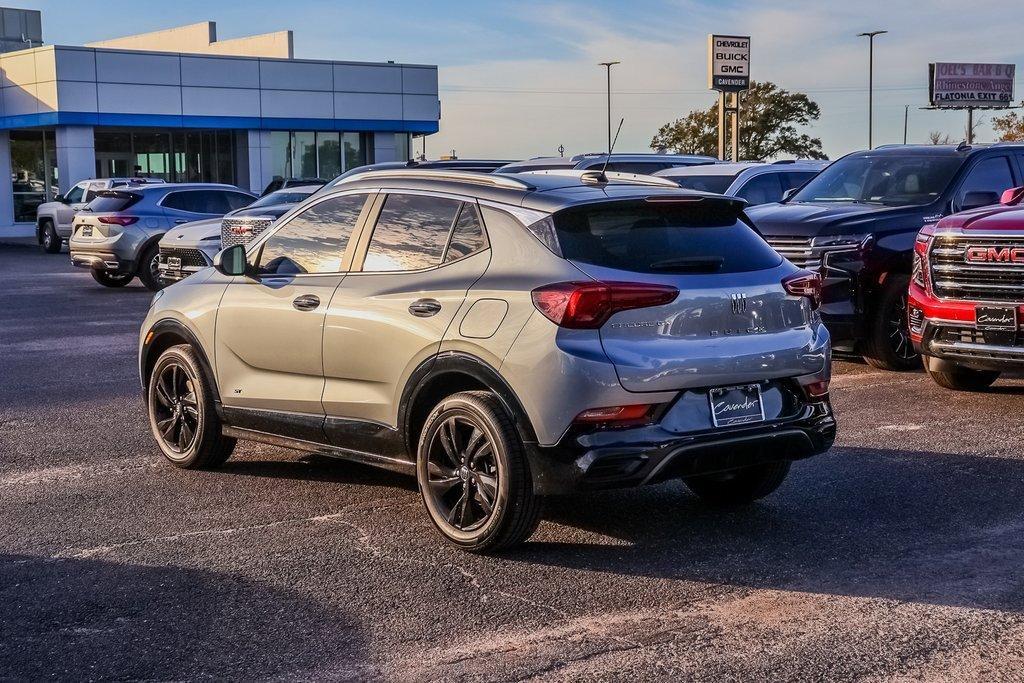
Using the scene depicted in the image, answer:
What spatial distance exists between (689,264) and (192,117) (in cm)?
4553

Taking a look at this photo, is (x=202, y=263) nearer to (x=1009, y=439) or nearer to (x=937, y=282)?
(x=937, y=282)

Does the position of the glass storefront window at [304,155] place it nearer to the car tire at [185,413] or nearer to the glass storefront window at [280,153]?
the glass storefront window at [280,153]

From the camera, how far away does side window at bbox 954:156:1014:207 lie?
42.0 feet

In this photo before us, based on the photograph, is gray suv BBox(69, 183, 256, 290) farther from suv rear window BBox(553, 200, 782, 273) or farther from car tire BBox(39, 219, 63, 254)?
suv rear window BBox(553, 200, 782, 273)

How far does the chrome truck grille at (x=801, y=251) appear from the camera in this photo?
1203 centimetres

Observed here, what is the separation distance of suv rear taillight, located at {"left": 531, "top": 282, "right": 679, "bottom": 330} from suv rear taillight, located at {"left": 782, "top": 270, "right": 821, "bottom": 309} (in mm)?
819

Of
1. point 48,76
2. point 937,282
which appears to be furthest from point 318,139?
point 937,282

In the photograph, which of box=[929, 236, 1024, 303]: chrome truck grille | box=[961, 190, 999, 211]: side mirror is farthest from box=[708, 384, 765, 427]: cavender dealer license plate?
box=[961, 190, 999, 211]: side mirror

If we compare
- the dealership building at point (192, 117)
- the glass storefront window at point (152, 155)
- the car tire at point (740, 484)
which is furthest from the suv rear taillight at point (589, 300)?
the glass storefront window at point (152, 155)

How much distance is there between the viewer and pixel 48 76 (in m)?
46.4

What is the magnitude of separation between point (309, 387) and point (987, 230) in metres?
5.38

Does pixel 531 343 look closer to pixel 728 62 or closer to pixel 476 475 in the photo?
pixel 476 475

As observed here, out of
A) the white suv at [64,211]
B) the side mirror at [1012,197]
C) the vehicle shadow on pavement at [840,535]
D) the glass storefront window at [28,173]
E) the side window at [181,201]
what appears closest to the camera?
the vehicle shadow on pavement at [840,535]

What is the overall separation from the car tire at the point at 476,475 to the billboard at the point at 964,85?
264 feet
